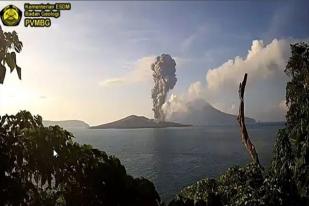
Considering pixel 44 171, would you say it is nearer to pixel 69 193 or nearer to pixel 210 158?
pixel 69 193

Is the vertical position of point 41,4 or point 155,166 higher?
point 41,4

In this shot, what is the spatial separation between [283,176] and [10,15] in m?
11.7

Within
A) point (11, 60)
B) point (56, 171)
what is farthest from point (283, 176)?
point (11, 60)

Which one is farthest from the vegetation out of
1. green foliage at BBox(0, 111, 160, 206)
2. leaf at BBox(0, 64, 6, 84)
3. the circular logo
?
the circular logo

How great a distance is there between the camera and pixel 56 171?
35.2 feet

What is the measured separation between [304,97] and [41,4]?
10692 mm

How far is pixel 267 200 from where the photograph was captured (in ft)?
40.5

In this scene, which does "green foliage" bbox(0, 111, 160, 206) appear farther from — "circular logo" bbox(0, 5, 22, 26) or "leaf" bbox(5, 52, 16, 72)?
"circular logo" bbox(0, 5, 22, 26)

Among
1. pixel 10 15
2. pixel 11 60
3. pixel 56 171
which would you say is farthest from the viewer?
pixel 10 15

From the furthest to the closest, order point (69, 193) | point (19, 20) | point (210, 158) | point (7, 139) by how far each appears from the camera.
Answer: point (210, 158), point (19, 20), point (69, 193), point (7, 139)

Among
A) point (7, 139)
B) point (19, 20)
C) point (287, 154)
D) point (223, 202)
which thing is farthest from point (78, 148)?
point (287, 154)

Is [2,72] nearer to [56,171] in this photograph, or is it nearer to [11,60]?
[11,60]

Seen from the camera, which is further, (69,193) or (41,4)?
(41,4)

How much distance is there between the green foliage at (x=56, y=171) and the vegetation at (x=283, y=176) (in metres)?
2.10
